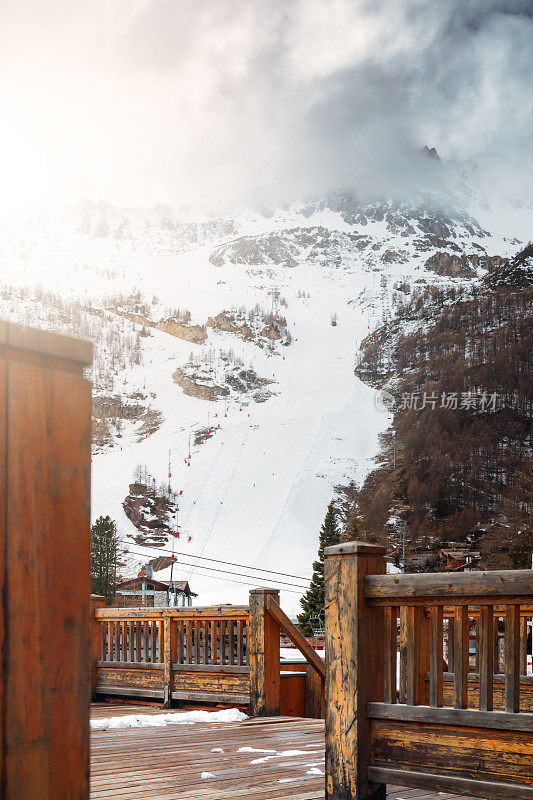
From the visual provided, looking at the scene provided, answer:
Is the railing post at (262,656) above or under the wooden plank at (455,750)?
under

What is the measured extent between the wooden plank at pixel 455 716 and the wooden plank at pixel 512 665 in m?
0.04

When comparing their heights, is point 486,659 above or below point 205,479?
below

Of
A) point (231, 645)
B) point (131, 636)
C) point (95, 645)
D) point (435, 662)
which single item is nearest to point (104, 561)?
point (95, 645)

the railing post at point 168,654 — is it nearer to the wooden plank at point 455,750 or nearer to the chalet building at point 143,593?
the wooden plank at point 455,750

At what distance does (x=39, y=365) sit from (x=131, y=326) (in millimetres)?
113400

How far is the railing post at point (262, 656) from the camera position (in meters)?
6.77

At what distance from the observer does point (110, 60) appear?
4926 inches

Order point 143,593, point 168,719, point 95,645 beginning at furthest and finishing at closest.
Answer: point 143,593 → point 95,645 → point 168,719

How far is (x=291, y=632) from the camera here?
6.99 m

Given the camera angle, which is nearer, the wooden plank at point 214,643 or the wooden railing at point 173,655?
the wooden railing at point 173,655

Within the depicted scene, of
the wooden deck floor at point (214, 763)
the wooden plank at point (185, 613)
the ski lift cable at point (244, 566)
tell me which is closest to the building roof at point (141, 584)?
the ski lift cable at point (244, 566)

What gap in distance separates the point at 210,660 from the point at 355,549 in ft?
15.1

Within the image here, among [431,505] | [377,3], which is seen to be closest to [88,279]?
[377,3]

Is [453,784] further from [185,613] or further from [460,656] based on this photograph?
[185,613]
